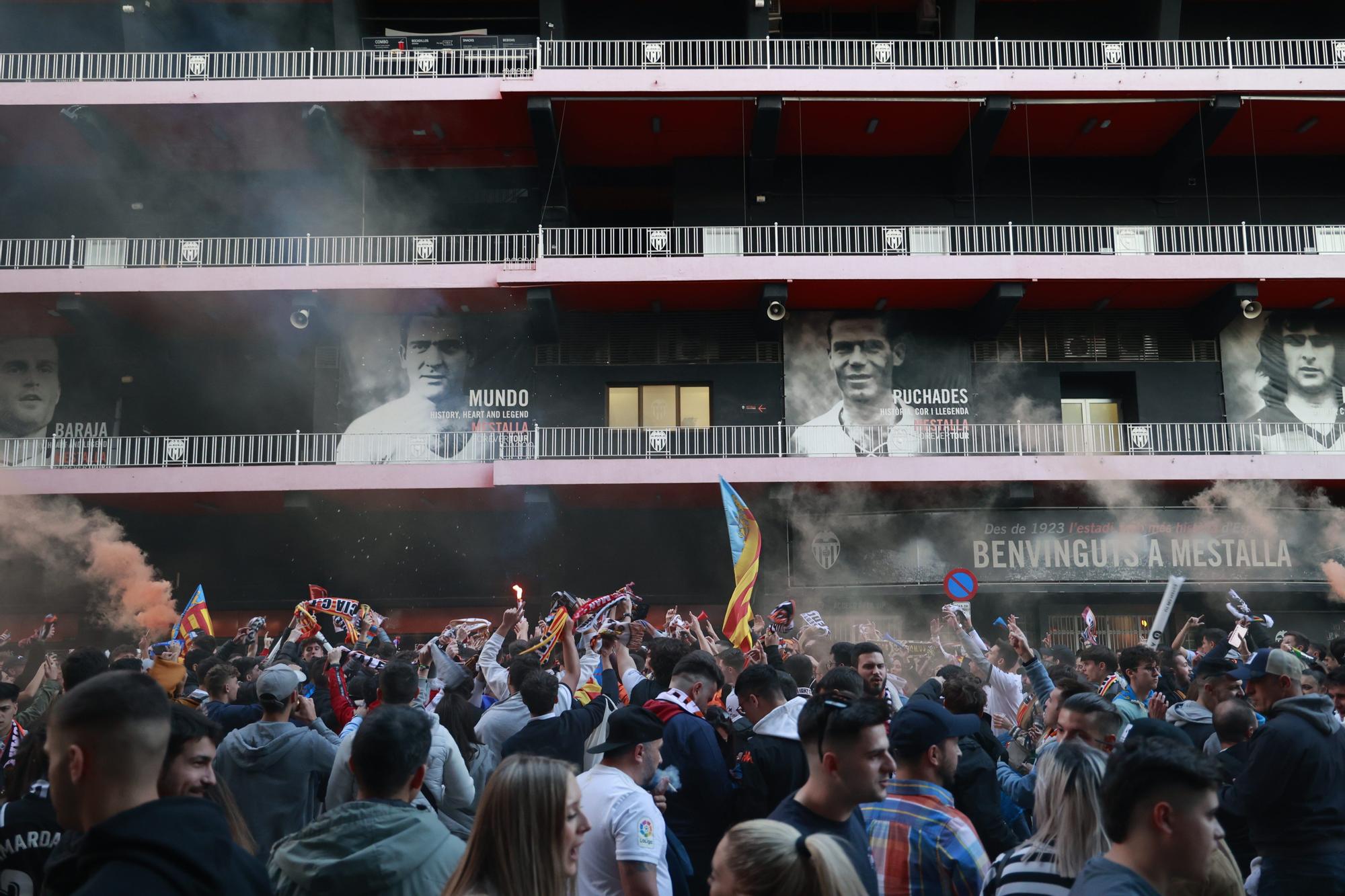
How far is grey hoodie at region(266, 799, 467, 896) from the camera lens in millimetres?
3244

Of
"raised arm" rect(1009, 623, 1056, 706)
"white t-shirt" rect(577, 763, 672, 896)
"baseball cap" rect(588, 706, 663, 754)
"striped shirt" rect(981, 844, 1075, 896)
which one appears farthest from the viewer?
"raised arm" rect(1009, 623, 1056, 706)

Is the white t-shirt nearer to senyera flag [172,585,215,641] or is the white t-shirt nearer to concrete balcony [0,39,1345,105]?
senyera flag [172,585,215,641]

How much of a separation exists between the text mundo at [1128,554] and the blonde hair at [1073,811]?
1719cm

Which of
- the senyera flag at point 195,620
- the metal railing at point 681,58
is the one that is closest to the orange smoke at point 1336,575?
the metal railing at point 681,58

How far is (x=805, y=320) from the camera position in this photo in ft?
73.1

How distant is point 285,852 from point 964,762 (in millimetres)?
3491

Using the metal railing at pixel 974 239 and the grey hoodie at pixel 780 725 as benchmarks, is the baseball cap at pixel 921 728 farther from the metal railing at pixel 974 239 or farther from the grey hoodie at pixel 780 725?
the metal railing at pixel 974 239

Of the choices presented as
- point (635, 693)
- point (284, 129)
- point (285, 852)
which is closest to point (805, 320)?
point (284, 129)

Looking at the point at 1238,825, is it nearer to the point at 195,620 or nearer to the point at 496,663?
the point at 496,663

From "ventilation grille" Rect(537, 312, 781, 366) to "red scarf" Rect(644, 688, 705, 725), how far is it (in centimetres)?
1674

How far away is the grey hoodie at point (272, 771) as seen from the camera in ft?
18.4

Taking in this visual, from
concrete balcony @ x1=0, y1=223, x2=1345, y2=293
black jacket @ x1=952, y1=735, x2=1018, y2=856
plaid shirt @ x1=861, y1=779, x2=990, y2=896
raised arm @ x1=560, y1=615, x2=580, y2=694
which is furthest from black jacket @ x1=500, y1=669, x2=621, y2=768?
concrete balcony @ x1=0, y1=223, x2=1345, y2=293

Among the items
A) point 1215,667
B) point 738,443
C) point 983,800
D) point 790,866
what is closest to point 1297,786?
point 983,800

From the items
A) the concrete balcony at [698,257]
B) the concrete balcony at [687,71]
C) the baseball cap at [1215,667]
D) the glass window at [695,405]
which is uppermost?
the concrete balcony at [687,71]
